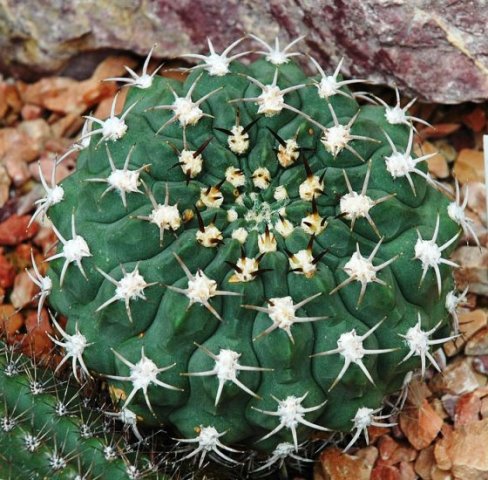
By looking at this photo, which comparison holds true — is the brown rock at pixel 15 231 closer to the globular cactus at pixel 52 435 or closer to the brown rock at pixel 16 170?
the brown rock at pixel 16 170

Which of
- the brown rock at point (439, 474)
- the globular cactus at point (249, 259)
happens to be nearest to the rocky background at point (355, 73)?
the brown rock at point (439, 474)

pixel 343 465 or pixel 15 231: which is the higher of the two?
pixel 15 231

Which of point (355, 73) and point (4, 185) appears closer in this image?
point (355, 73)

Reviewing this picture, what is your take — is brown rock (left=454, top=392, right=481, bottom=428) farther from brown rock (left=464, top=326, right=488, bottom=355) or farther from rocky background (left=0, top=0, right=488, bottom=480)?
Result: brown rock (left=464, top=326, right=488, bottom=355)

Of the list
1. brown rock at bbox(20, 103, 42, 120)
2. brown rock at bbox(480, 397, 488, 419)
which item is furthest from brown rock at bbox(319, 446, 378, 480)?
brown rock at bbox(20, 103, 42, 120)

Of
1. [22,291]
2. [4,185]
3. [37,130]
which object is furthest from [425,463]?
[37,130]

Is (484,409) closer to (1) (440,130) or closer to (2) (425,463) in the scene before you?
(2) (425,463)

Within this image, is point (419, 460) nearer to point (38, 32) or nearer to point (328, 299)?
point (328, 299)
